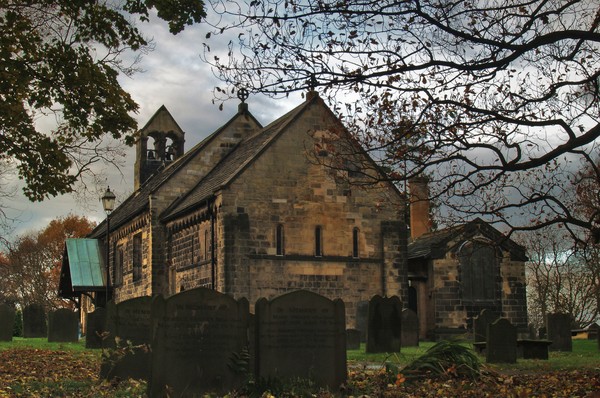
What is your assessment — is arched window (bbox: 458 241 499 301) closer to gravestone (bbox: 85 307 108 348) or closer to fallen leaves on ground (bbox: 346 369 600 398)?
gravestone (bbox: 85 307 108 348)

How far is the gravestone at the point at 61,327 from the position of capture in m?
28.2

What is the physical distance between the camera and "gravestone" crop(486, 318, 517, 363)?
712 inches

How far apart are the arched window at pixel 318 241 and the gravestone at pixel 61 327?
919cm

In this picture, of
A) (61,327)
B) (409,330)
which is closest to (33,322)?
(61,327)

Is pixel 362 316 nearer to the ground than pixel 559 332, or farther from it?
farther from it

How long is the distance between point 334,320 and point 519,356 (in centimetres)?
940

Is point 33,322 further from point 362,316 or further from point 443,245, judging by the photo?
point 443,245

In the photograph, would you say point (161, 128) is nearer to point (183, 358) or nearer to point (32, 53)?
point (32, 53)

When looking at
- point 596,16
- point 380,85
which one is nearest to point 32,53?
point 380,85

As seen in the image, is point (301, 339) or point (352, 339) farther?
point (352, 339)

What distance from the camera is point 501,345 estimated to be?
59.5ft

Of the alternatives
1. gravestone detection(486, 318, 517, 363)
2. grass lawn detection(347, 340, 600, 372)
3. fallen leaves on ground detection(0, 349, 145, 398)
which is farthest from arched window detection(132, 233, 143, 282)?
gravestone detection(486, 318, 517, 363)

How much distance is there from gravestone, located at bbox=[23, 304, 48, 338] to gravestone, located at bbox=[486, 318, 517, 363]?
2075 centimetres

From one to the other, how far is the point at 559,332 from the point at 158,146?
29.3m
